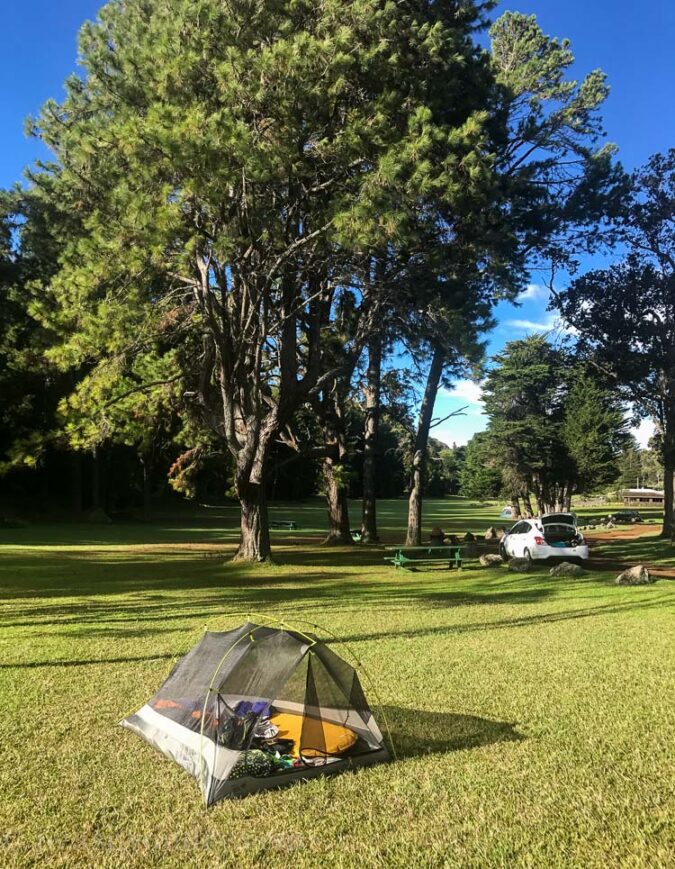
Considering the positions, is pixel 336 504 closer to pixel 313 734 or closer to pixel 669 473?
pixel 669 473

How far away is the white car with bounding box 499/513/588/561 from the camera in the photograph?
18.0 metres

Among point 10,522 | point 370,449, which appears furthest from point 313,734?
point 10,522

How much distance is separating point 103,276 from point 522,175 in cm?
1207

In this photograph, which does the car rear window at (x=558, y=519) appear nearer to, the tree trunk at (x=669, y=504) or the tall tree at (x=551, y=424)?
the tree trunk at (x=669, y=504)

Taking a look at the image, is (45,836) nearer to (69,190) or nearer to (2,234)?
(69,190)

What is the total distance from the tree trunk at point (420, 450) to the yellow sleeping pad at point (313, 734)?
19.0 metres

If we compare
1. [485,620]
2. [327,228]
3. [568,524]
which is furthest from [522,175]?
[485,620]

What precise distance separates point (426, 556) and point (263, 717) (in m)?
14.2

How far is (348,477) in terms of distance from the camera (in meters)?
23.5

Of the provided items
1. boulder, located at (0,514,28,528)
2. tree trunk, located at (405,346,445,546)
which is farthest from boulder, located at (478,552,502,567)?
boulder, located at (0,514,28,528)

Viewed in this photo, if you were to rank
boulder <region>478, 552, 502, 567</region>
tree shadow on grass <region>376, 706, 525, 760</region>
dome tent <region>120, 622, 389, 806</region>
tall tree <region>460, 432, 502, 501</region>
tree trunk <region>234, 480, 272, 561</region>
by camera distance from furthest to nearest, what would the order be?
1. tall tree <region>460, 432, 502, 501</region>
2. boulder <region>478, 552, 502, 567</region>
3. tree trunk <region>234, 480, 272, 561</region>
4. tree shadow on grass <region>376, 706, 525, 760</region>
5. dome tent <region>120, 622, 389, 806</region>

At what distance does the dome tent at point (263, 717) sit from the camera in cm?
434

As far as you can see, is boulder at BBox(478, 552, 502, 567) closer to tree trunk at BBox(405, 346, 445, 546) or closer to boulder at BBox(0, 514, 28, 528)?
tree trunk at BBox(405, 346, 445, 546)

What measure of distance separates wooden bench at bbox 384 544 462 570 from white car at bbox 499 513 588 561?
2037mm
